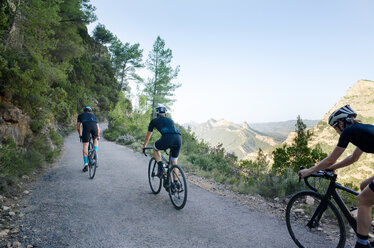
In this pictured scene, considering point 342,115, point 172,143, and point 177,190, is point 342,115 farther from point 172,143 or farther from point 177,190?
point 177,190

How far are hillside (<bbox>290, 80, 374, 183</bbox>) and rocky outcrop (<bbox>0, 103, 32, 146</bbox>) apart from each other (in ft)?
234

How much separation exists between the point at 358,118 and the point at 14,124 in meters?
135

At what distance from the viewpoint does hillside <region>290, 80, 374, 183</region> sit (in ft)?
216

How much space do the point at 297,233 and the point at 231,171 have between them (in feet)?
21.3

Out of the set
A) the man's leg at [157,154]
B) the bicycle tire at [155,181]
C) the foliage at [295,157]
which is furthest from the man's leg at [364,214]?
the foliage at [295,157]

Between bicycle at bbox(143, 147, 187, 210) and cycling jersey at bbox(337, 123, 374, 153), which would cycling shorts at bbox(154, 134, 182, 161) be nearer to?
bicycle at bbox(143, 147, 187, 210)

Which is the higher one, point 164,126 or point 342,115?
point 342,115

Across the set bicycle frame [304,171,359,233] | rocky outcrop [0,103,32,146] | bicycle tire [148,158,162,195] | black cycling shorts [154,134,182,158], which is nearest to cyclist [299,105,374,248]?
bicycle frame [304,171,359,233]

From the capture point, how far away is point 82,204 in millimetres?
4664

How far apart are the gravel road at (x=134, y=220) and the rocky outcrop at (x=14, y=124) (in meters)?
2.02

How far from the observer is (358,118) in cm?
10362

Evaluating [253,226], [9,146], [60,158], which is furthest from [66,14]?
[253,226]

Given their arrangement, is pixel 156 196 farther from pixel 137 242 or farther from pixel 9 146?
pixel 9 146

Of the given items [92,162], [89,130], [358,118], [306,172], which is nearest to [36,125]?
[89,130]
